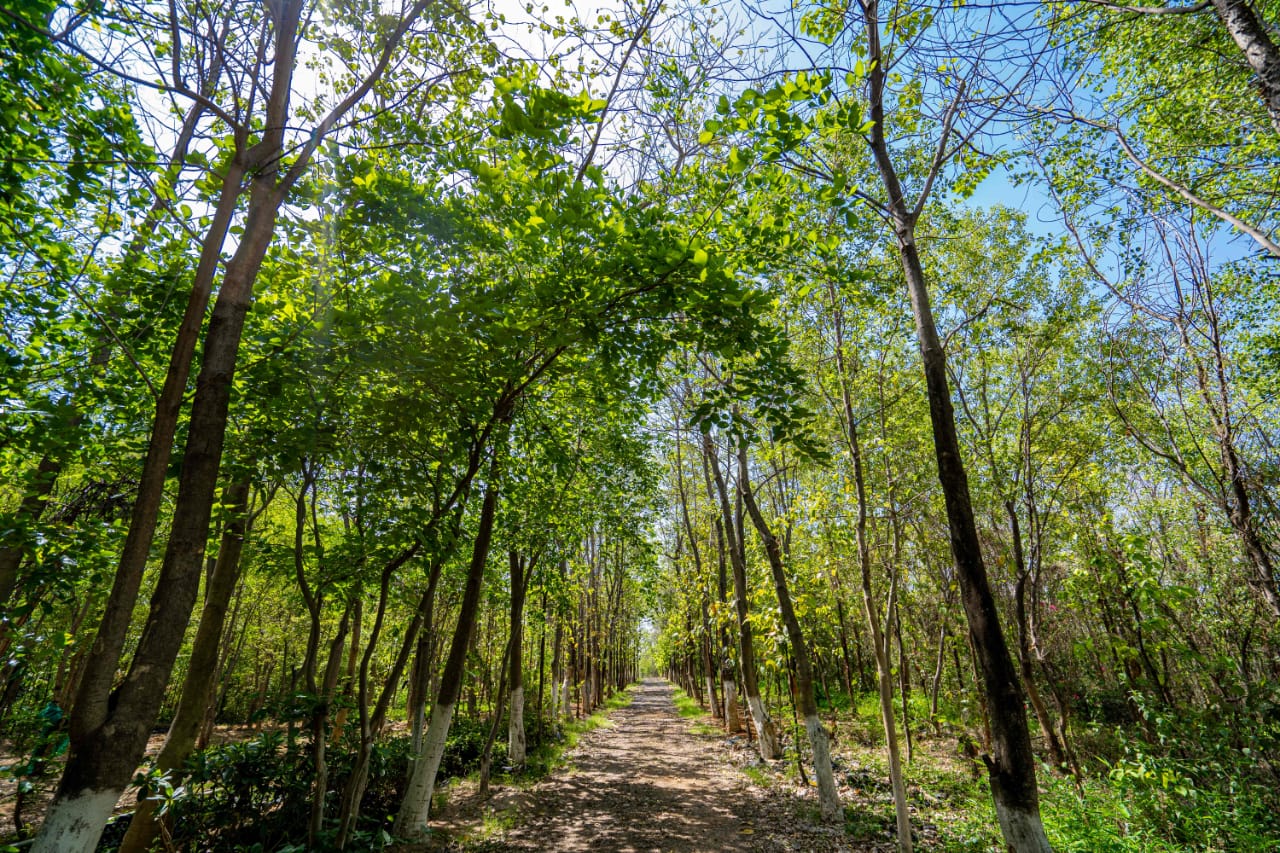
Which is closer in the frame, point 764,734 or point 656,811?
point 656,811

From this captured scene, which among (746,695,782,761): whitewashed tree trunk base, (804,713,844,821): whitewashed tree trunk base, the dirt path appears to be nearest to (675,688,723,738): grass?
the dirt path

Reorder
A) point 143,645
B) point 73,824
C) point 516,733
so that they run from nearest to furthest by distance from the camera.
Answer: point 73,824 < point 143,645 < point 516,733

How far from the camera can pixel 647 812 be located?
1023 centimetres

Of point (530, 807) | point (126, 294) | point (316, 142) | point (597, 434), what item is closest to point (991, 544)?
point (597, 434)

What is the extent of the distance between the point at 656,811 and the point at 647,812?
0.18 meters

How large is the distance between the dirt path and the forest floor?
0.7 inches

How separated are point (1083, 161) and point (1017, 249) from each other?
274 centimetres

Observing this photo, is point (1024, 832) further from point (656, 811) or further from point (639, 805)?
point (639, 805)

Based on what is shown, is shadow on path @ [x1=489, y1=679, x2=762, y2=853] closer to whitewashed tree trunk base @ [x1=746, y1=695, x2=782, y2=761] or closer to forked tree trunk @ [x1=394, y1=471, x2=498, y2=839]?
whitewashed tree trunk base @ [x1=746, y1=695, x2=782, y2=761]

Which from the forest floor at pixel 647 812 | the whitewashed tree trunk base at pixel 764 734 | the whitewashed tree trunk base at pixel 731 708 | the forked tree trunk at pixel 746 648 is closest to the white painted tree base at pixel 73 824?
the forest floor at pixel 647 812

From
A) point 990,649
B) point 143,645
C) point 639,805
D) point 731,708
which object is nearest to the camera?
point 143,645

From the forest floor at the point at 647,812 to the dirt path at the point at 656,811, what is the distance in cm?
Result: 2

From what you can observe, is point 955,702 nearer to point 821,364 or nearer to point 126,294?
point 821,364

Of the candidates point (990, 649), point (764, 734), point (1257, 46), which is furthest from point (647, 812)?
point (1257, 46)
